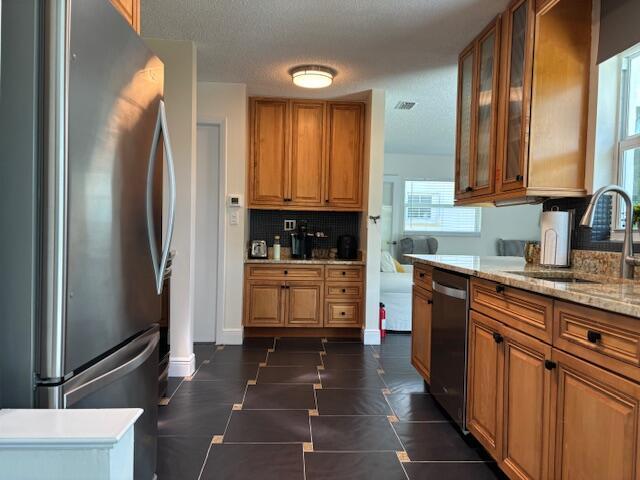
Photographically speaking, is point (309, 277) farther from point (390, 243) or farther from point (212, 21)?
point (390, 243)

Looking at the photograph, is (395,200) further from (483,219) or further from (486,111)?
(486,111)

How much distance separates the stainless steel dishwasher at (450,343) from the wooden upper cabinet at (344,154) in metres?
1.96

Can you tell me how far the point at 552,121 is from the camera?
7.41 feet

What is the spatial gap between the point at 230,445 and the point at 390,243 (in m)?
5.36

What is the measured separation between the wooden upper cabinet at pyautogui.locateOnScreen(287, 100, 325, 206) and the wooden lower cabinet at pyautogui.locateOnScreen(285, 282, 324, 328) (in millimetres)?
867

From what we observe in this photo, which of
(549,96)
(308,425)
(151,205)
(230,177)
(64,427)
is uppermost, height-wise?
(549,96)

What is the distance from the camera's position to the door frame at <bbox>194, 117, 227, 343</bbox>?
3.92 meters

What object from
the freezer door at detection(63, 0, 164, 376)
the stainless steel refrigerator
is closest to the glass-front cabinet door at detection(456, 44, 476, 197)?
the freezer door at detection(63, 0, 164, 376)

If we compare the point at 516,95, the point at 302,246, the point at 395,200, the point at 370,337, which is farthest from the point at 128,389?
the point at 395,200

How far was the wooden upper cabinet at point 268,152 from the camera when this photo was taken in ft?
14.0

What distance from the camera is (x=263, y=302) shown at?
4191 millimetres

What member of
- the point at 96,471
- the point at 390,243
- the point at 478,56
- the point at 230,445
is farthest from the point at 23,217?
the point at 390,243

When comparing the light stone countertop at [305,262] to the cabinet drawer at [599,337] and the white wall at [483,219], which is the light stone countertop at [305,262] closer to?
the cabinet drawer at [599,337]

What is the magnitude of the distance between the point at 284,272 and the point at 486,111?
237 cm
